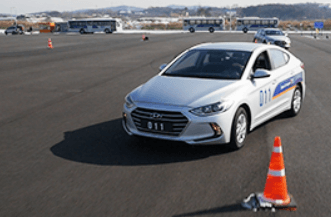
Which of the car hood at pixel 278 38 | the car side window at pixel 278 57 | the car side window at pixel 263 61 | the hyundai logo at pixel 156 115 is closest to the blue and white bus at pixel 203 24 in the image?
the car hood at pixel 278 38

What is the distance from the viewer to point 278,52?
7844 millimetres

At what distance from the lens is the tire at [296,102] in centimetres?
808

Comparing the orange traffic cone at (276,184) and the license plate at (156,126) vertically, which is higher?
the license plate at (156,126)

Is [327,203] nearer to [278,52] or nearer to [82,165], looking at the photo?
[82,165]

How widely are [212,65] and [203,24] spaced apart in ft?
268

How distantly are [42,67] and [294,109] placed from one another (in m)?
14.1

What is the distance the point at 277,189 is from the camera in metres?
4.19

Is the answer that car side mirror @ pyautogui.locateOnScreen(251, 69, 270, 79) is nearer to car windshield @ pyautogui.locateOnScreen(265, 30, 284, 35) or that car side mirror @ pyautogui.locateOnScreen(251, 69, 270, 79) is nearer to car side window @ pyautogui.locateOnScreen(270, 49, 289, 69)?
car side window @ pyautogui.locateOnScreen(270, 49, 289, 69)

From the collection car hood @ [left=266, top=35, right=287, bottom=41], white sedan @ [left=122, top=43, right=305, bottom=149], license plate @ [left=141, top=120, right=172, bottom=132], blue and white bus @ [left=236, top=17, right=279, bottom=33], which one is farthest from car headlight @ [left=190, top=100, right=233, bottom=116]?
blue and white bus @ [left=236, top=17, right=279, bottom=33]

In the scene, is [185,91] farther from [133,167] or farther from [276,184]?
[276,184]

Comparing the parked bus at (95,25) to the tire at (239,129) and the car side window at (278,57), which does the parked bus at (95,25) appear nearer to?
the car side window at (278,57)

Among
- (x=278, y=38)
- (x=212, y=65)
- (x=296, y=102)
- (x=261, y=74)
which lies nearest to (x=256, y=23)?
(x=278, y=38)

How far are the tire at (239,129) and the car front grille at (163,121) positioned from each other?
0.80 m

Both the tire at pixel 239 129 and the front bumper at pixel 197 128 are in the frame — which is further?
the tire at pixel 239 129
